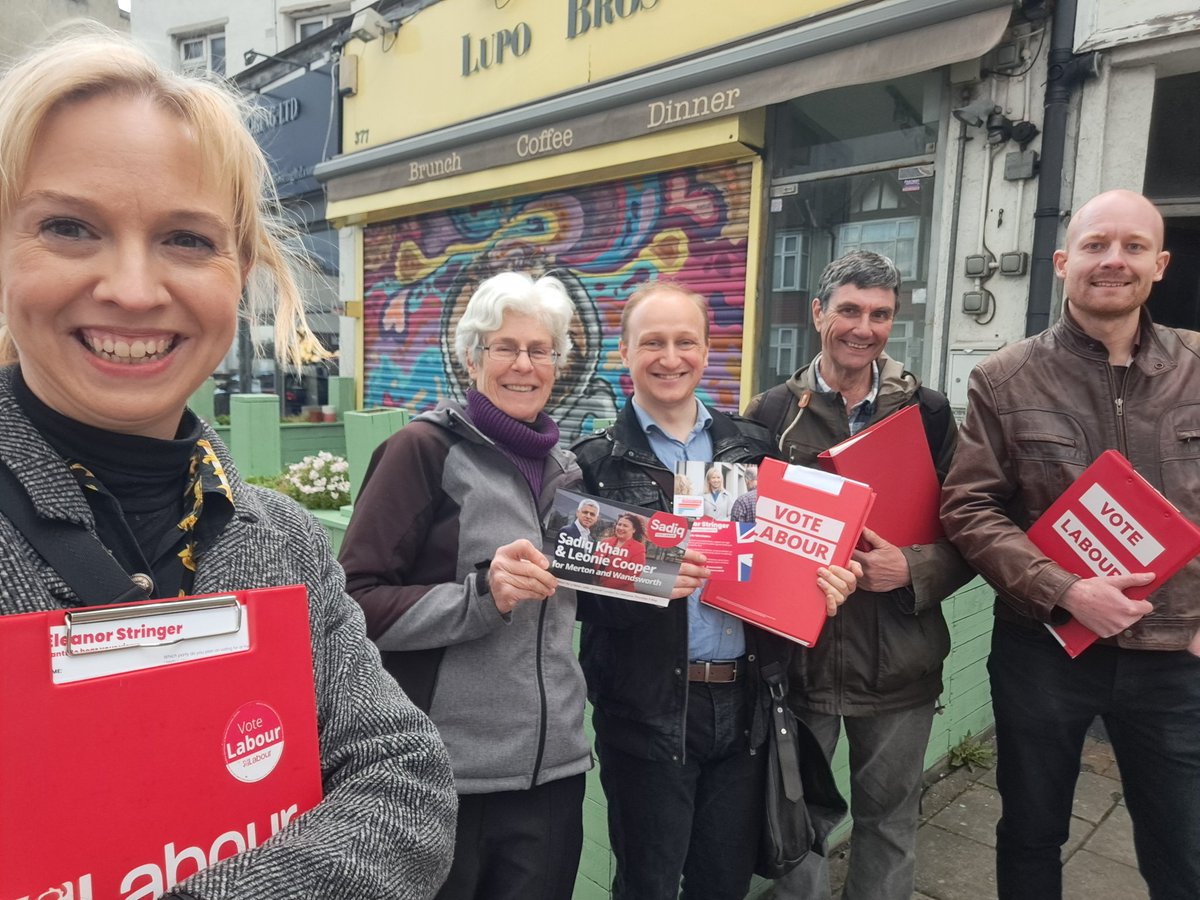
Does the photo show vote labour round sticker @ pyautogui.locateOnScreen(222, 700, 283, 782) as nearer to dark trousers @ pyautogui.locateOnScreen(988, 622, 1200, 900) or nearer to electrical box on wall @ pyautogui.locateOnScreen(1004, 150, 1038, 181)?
dark trousers @ pyautogui.locateOnScreen(988, 622, 1200, 900)

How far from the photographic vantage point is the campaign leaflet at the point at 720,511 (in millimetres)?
2006

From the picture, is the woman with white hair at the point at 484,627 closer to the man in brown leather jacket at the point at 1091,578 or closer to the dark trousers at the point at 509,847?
the dark trousers at the point at 509,847

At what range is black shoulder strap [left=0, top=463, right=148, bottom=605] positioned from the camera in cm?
80

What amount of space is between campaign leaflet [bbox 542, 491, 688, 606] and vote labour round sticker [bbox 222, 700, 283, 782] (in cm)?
87

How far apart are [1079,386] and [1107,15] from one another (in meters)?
3.51

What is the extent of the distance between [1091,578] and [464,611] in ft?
5.48

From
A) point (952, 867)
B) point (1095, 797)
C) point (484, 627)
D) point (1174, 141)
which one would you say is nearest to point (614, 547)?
point (484, 627)

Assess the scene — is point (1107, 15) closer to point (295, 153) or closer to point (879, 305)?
point (879, 305)

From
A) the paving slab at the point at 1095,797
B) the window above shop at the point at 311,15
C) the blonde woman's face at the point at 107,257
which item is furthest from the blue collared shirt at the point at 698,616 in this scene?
the window above shop at the point at 311,15

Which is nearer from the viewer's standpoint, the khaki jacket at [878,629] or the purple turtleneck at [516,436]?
the purple turtleneck at [516,436]

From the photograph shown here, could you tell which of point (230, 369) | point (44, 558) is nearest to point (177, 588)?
point (44, 558)

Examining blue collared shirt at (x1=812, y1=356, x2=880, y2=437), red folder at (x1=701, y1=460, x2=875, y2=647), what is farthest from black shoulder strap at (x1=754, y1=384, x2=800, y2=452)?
red folder at (x1=701, y1=460, x2=875, y2=647)

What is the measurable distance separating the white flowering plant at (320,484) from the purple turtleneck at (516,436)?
Answer: 3.76m

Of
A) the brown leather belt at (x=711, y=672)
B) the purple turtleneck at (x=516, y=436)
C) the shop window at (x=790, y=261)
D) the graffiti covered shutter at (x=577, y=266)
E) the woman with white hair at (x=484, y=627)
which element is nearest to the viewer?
the woman with white hair at (x=484, y=627)
